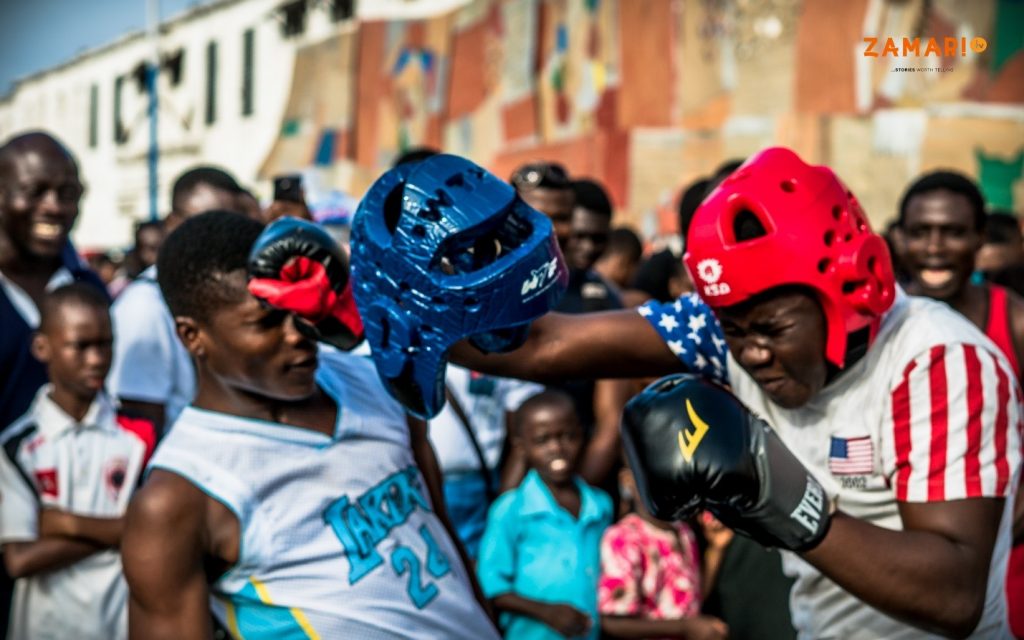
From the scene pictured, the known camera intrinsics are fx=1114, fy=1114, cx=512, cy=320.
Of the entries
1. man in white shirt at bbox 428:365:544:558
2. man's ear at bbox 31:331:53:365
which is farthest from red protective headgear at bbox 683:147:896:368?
man's ear at bbox 31:331:53:365

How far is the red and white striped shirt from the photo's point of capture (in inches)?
80.8

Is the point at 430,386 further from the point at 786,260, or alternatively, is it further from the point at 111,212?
the point at 111,212

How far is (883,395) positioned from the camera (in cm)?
218

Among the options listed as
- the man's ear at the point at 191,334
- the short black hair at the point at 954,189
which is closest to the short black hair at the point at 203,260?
the man's ear at the point at 191,334

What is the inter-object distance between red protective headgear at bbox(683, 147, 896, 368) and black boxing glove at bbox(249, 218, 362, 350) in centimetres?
70

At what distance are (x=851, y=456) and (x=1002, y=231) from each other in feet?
18.9

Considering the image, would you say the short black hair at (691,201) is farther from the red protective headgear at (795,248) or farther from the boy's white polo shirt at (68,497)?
the red protective headgear at (795,248)

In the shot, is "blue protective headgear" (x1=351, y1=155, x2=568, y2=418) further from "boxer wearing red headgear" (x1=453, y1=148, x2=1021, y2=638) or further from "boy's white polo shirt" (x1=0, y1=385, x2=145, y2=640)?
"boy's white polo shirt" (x1=0, y1=385, x2=145, y2=640)

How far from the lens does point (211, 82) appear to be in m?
26.9

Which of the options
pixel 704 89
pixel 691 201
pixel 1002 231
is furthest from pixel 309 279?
pixel 704 89

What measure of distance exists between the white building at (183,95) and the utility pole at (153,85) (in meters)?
0.46

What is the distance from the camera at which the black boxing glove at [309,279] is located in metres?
2.19

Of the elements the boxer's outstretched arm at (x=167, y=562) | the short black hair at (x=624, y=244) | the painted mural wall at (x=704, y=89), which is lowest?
the boxer's outstretched arm at (x=167, y=562)

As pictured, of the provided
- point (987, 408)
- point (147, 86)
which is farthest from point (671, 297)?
point (147, 86)
